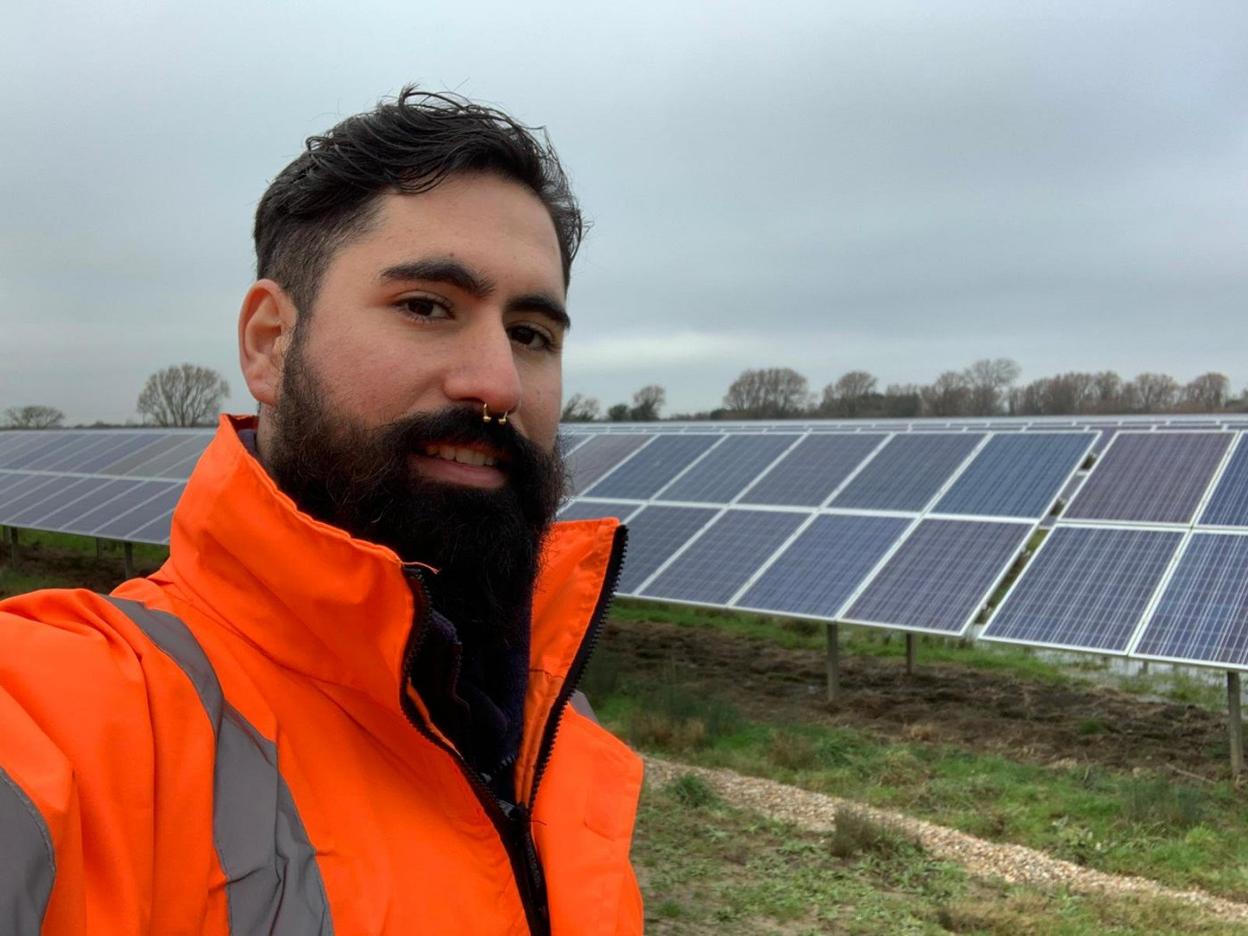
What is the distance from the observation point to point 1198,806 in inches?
273

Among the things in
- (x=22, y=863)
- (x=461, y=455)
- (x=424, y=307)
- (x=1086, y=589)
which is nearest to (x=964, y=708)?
(x=1086, y=589)

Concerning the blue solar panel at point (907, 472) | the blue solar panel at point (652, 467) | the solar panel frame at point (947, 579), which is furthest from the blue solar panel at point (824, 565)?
the blue solar panel at point (652, 467)

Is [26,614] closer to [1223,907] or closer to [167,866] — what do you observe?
[167,866]

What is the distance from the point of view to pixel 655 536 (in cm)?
1202

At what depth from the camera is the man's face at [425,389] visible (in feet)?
5.09

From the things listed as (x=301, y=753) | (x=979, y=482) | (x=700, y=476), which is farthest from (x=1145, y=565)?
(x=301, y=753)

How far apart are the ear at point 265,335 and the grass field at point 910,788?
15.1 feet

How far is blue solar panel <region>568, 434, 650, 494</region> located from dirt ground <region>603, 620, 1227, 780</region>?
2565 millimetres

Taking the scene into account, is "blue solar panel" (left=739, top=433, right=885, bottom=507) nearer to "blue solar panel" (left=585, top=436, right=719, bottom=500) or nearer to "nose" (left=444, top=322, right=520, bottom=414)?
"blue solar panel" (left=585, top=436, right=719, bottom=500)

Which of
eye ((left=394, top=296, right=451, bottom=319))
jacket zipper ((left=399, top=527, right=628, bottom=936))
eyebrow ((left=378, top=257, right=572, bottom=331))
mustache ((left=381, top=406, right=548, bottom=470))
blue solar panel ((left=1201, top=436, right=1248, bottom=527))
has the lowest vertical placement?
jacket zipper ((left=399, top=527, right=628, bottom=936))

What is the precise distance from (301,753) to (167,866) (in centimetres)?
29

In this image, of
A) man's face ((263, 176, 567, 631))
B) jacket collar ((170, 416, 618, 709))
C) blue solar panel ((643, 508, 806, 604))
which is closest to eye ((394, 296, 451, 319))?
man's face ((263, 176, 567, 631))

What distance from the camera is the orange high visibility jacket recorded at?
103cm

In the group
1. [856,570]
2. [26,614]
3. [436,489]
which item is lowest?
[856,570]
